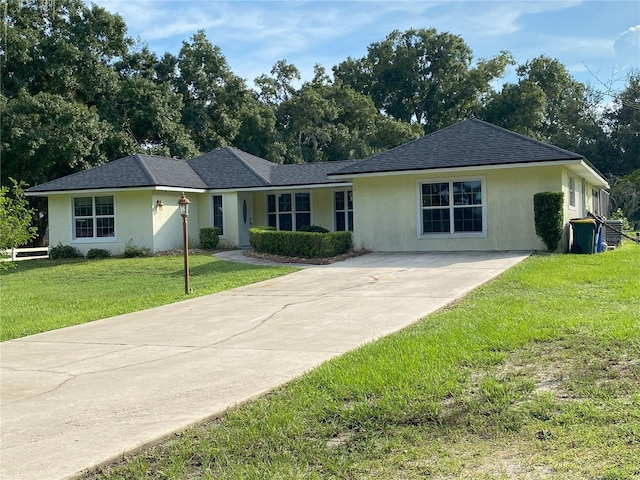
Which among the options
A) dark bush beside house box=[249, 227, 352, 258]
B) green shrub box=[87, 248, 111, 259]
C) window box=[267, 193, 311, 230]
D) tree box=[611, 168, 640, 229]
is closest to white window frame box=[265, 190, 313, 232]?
window box=[267, 193, 311, 230]

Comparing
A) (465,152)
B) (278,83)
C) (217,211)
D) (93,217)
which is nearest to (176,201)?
(217,211)

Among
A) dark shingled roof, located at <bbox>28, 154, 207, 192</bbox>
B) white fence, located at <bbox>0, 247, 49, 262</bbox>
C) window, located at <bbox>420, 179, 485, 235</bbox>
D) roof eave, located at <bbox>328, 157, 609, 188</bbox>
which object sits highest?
dark shingled roof, located at <bbox>28, 154, 207, 192</bbox>

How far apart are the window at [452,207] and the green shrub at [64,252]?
43.7ft

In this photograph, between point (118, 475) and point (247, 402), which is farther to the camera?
point (247, 402)

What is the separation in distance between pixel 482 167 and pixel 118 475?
15619 millimetres

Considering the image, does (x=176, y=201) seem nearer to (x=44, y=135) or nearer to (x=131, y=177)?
(x=131, y=177)

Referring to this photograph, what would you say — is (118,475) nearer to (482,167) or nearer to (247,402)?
(247,402)

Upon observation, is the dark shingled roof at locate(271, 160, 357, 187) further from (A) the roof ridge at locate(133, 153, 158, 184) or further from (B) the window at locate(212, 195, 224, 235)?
(A) the roof ridge at locate(133, 153, 158, 184)

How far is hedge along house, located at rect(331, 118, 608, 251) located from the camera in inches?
703

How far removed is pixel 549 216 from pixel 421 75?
3706cm

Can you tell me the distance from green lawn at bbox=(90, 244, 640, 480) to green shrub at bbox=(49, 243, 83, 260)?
19.1 meters

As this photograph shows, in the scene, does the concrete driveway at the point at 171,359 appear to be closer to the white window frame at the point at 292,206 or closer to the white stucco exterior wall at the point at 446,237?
the white stucco exterior wall at the point at 446,237

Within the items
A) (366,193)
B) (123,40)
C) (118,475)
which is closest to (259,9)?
(366,193)

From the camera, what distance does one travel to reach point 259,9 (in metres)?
13.8
